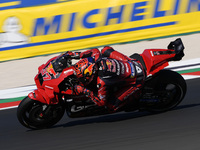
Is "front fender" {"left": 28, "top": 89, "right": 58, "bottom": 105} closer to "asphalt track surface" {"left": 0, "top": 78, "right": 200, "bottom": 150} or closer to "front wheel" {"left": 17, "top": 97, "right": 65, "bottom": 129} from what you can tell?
"front wheel" {"left": 17, "top": 97, "right": 65, "bottom": 129}

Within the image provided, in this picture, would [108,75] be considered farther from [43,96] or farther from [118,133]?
[43,96]

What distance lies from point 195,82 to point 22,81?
3.61 m

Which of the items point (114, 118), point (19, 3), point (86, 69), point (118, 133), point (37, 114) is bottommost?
point (118, 133)

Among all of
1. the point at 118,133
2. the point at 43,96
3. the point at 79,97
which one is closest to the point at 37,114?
the point at 43,96

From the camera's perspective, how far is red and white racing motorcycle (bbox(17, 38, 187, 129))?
5.02m

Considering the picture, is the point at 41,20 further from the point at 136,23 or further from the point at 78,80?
the point at 78,80

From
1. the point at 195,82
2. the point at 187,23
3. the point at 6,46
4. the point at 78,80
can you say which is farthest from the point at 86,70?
the point at 187,23

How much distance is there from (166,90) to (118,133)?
3.27ft

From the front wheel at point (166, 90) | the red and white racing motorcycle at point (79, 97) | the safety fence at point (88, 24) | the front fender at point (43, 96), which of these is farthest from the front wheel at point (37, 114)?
the safety fence at point (88, 24)

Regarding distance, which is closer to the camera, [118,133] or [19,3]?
[118,133]

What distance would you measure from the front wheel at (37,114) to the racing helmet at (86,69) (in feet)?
2.18

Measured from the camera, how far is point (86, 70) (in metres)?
4.78

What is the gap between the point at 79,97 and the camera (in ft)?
17.2

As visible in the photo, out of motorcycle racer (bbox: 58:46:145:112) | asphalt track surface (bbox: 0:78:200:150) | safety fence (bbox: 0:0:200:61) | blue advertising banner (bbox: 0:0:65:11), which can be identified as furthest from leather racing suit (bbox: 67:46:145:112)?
blue advertising banner (bbox: 0:0:65:11)
